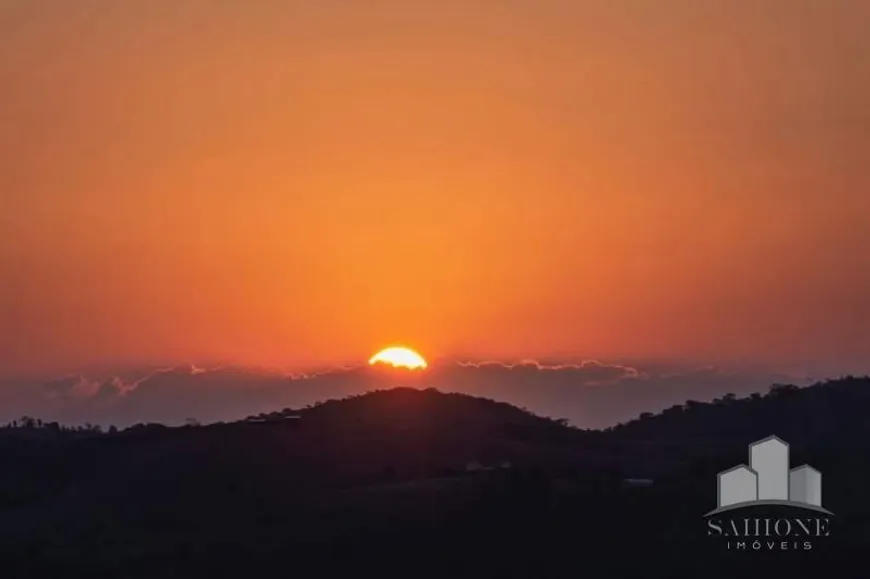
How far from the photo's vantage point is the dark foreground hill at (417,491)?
40688 mm

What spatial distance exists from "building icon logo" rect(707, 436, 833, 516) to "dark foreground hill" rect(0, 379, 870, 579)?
101cm

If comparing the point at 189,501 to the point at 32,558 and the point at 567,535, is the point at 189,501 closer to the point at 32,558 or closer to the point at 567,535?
the point at 32,558

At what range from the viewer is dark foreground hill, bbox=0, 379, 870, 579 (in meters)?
40.7

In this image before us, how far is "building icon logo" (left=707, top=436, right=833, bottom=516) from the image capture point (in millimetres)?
37781

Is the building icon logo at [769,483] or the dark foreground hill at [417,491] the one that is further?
the dark foreground hill at [417,491]

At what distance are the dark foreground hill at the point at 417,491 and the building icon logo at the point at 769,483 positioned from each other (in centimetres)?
101

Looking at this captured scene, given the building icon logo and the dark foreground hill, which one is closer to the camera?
the building icon logo

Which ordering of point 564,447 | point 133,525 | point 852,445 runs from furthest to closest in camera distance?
point 564,447, point 852,445, point 133,525

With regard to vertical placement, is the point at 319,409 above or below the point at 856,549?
above

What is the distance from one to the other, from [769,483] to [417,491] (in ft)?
41.3

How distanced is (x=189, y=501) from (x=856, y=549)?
20960 mm

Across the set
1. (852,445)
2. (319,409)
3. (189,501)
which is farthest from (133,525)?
(852,445)

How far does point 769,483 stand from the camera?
3778cm

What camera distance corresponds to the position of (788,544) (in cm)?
3778
